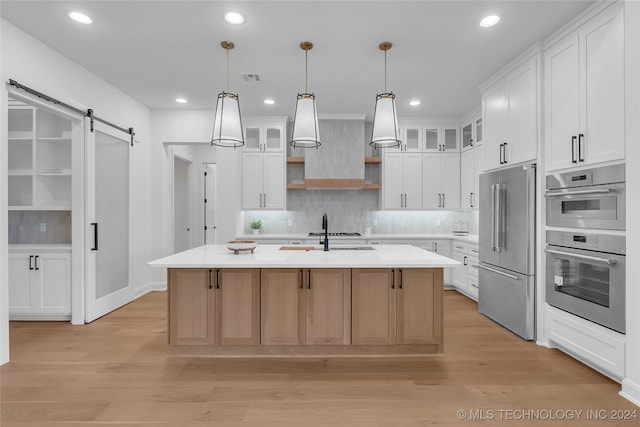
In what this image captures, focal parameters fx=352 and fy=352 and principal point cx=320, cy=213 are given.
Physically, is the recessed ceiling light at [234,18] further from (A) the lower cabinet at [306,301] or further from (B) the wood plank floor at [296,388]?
(B) the wood plank floor at [296,388]

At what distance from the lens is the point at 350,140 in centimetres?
564

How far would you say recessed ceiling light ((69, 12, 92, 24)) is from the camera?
9.32ft

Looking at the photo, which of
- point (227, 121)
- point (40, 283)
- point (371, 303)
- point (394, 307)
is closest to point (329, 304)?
point (371, 303)

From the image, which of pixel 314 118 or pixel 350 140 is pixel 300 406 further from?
pixel 350 140

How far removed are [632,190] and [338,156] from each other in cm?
383

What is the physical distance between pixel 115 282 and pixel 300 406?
133 inches

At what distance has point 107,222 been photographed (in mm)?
4324

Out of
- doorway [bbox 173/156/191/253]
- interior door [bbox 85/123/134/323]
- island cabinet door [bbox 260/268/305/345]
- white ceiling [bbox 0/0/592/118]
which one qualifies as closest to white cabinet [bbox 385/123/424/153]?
white ceiling [bbox 0/0/592/118]

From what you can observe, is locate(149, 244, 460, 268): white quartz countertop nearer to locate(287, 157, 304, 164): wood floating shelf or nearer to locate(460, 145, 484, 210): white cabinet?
locate(460, 145, 484, 210): white cabinet

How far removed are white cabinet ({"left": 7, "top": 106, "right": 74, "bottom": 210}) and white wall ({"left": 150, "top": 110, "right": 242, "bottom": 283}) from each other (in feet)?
4.31

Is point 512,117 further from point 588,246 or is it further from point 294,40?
point 294,40

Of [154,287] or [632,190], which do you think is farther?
[154,287]

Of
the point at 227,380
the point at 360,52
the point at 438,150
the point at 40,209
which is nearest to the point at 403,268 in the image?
the point at 227,380

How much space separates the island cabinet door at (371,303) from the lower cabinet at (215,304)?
82cm
